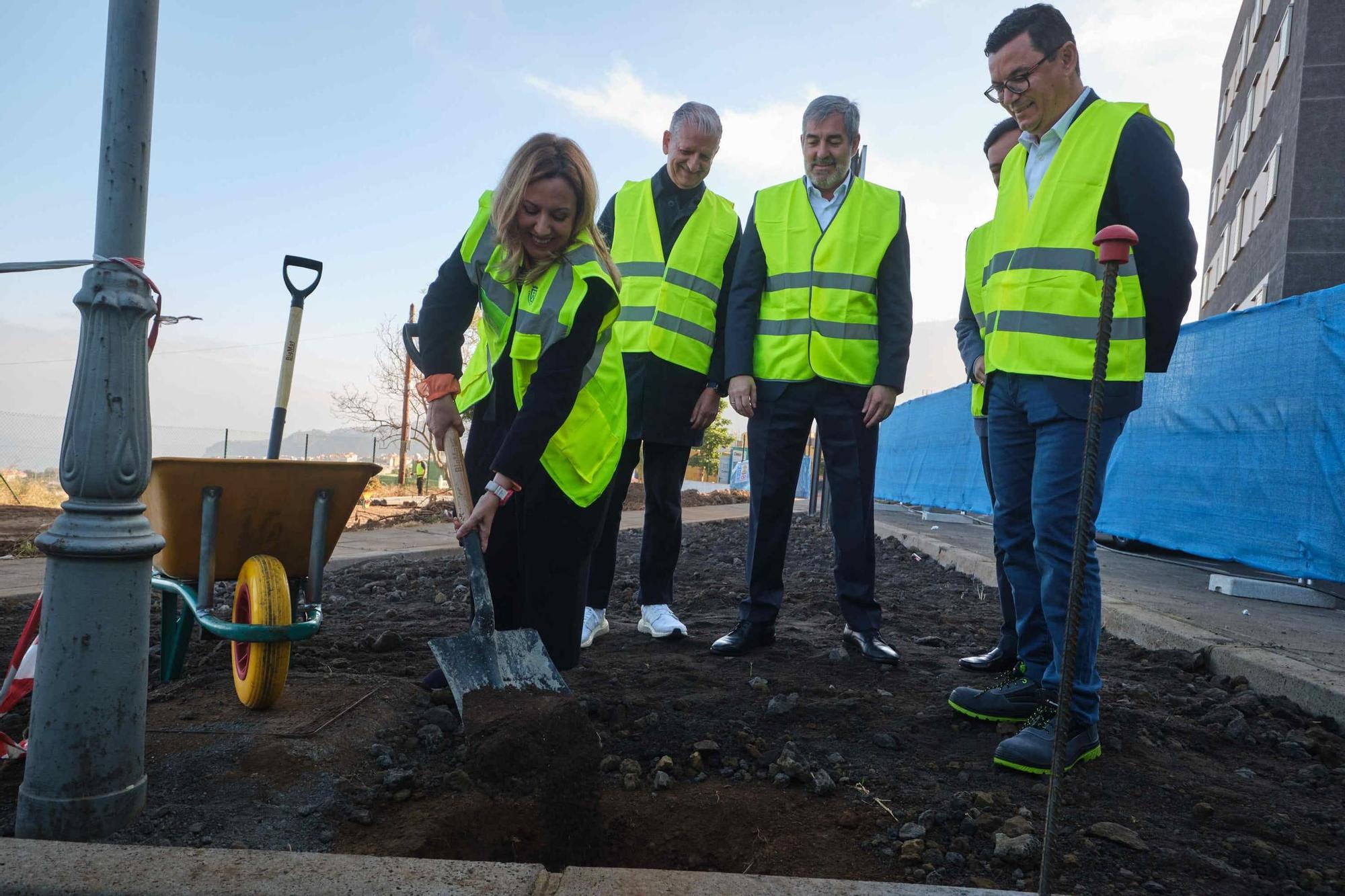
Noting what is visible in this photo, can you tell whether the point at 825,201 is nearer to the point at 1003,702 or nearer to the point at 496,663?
the point at 1003,702

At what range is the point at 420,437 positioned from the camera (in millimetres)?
26906

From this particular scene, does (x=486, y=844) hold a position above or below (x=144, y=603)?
below

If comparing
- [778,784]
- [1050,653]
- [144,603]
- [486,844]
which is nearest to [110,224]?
[144,603]

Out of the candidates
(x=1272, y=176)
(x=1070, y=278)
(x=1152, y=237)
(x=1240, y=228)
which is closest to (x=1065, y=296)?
(x=1070, y=278)

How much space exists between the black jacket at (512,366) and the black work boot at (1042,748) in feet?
4.97

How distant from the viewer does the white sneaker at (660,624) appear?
12.1 ft

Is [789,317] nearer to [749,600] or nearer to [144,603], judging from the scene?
[749,600]

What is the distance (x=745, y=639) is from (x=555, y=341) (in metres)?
1.48

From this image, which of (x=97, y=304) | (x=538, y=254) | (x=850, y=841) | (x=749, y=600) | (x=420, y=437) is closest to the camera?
(x=97, y=304)

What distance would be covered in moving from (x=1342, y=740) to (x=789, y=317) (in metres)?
2.28

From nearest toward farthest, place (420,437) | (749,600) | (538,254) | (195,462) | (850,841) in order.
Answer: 1. (850,841)
2. (195,462)
3. (538,254)
4. (749,600)
5. (420,437)

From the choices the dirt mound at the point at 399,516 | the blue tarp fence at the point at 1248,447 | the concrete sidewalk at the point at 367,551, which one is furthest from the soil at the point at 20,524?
the blue tarp fence at the point at 1248,447

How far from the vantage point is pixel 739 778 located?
2.21 meters

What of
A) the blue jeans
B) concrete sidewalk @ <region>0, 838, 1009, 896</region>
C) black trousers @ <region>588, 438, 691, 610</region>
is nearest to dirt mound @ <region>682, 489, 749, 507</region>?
black trousers @ <region>588, 438, 691, 610</region>
